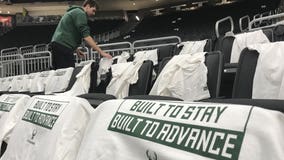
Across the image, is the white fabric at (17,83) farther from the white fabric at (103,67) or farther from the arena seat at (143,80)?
the arena seat at (143,80)

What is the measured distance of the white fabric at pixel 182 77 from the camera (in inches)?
78.0

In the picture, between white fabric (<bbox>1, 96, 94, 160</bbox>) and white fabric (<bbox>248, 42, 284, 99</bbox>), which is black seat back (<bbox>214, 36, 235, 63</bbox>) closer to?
white fabric (<bbox>248, 42, 284, 99</bbox>)

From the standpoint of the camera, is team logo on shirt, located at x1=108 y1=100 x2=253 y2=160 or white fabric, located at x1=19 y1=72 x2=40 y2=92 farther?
white fabric, located at x1=19 y1=72 x2=40 y2=92

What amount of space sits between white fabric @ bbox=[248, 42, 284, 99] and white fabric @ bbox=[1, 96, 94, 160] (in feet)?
2.52

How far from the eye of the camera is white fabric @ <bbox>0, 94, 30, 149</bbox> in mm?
1501

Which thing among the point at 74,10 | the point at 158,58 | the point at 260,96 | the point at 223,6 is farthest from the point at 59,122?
the point at 223,6

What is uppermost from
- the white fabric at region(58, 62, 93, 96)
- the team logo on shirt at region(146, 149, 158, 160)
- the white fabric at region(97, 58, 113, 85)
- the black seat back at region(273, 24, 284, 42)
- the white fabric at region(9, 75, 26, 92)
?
the black seat back at region(273, 24, 284, 42)

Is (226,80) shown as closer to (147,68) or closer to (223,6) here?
(147,68)

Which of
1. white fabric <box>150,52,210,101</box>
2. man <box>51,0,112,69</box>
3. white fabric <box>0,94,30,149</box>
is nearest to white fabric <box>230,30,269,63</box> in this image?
white fabric <box>150,52,210,101</box>

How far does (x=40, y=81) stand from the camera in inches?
161

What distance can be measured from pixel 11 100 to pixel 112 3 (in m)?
17.4

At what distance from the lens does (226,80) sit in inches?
84.8

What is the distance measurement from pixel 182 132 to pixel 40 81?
11.9 feet

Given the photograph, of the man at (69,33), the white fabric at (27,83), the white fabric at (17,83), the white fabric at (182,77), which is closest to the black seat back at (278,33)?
the white fabric at (182,77)
